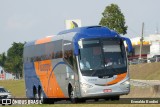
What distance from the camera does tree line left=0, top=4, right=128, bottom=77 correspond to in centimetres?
9100

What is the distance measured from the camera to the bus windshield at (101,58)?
32.8 m

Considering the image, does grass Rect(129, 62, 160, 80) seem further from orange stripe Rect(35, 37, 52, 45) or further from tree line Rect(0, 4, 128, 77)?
orange stripe Rect(35, 37, 52, 45)

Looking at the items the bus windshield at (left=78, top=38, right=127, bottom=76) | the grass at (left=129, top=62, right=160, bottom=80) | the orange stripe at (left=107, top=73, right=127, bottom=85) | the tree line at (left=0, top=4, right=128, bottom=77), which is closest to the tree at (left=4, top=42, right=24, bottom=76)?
the tree line at (left=0, top=4, right=128, bottom=77)

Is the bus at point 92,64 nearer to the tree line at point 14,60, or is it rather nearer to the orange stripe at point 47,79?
the orange stripe at point 47,79

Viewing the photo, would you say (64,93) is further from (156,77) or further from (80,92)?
(156,77)

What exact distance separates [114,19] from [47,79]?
175ft

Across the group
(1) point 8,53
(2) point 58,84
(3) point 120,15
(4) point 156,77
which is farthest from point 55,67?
(1) point 8,53

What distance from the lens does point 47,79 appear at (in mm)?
39156

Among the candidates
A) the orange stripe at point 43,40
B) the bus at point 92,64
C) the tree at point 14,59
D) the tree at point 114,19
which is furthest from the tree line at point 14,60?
the bus at point 92,64

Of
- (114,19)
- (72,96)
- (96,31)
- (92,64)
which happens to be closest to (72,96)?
(72,96)

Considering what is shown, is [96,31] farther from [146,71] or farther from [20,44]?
[20,44]

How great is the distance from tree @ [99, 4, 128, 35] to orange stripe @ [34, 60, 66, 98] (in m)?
50.0

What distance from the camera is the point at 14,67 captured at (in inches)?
6280

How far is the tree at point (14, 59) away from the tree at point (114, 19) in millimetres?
67352
